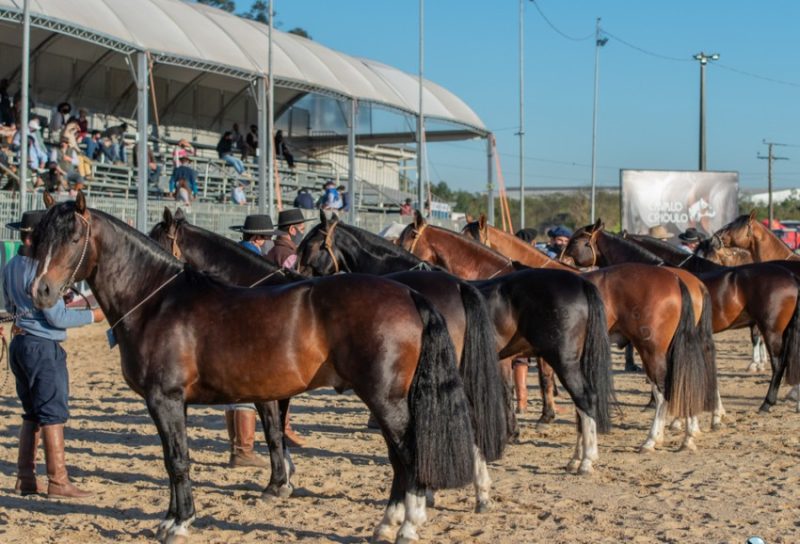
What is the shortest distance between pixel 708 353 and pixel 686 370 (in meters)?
0.55

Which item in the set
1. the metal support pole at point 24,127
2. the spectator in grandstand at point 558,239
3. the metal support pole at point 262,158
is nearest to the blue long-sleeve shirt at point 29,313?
the spectator in grandstand at point 558,239

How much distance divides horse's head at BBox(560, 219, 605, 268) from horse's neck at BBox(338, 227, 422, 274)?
15.0ft

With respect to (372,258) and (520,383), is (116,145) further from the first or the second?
(372,258)

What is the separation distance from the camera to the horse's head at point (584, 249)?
13.1m

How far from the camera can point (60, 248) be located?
20.7 ft

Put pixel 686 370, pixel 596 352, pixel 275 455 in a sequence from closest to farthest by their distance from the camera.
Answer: pixel 275 455
pixel 596 352
pixel 686 370

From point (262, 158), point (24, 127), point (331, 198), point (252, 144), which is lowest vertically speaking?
point (331, 198)

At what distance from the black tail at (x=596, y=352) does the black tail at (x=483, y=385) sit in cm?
173

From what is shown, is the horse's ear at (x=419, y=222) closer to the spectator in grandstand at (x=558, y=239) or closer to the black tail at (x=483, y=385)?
the black tail at (x=483, y=385)

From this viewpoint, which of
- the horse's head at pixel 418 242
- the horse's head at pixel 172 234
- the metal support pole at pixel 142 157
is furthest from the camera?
the metal support pole at pixel 142 157

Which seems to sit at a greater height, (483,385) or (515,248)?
(515,248)

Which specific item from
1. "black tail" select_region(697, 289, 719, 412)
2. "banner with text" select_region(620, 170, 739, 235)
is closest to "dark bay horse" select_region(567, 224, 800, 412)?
"black tail" select_region(697, 289, 719, 412)

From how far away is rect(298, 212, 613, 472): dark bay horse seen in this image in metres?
8.43

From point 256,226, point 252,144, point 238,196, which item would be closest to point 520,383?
point 256,226
